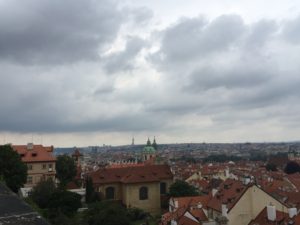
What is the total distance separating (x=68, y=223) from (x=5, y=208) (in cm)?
3476

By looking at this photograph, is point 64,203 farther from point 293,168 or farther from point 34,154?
point 293,168

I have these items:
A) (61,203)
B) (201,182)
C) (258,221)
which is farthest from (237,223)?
(201,182)

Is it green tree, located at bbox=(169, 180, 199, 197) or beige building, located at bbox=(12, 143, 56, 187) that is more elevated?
beige building, located at bbox=(12, 143, 56, 187)

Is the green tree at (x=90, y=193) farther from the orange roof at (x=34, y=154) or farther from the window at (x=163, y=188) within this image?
the window at (x=163, y=188)

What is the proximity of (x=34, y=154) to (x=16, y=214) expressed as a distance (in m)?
61.1

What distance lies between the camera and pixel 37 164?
64.9 meters

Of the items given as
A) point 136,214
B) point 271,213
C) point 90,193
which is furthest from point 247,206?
point 90,193

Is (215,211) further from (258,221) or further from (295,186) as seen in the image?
(295,186)

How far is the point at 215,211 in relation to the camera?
4603 centimetres

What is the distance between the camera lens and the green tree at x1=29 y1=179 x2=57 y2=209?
5322 centimetres

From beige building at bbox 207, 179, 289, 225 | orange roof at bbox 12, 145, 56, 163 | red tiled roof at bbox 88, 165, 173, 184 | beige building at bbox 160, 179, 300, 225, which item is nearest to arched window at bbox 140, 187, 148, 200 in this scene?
red tiled roof at bbox 88, 165, 173, 184

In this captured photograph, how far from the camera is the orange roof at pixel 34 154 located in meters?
64.9

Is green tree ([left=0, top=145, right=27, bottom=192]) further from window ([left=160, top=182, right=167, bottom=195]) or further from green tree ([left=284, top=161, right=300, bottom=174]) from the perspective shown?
green tree ([left=284, top=161, right=300, bottom=174])

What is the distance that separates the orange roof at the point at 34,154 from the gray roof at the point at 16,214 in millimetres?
58955
